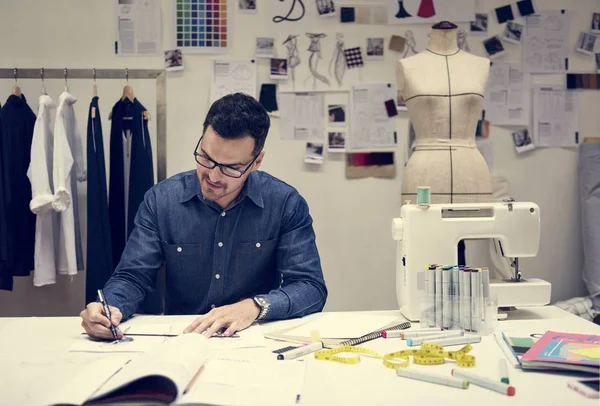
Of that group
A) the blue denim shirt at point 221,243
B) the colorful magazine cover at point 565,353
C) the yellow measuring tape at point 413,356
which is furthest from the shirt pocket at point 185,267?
the colorful magazine cover at point 565,353

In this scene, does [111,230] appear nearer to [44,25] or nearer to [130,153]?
[130,153]

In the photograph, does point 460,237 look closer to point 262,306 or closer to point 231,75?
point 262,306

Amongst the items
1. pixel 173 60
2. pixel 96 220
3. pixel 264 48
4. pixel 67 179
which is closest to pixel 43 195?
pixel 67 179

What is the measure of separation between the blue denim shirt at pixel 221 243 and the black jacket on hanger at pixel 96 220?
1.15 metres

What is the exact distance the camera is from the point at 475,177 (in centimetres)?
286

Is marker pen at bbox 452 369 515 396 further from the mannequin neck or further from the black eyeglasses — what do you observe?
the mannequin neck

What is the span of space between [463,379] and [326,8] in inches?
109

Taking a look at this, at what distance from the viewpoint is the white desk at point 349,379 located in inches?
51.4

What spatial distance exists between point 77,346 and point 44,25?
99.4 inches

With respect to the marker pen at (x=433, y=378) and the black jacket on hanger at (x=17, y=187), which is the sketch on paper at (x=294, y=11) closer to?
the black jacket on hanger at (x=17, y=187)

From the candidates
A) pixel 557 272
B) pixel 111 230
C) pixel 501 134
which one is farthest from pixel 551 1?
pixel 111 230

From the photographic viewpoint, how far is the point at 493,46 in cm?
383

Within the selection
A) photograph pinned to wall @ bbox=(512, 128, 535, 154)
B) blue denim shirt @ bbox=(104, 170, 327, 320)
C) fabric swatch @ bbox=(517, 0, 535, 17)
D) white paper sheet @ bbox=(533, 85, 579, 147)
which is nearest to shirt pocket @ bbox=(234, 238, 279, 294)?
blue denim shirt @ bbox=(104, 170, 327, 320)

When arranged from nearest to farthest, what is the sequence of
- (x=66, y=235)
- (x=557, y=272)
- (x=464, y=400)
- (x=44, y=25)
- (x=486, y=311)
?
1. (x=464, y=400)
2. (x=486, y=311)
3. (x=66, y=235)
4. (x=44, y=25)
5. (x=557, y=272)
